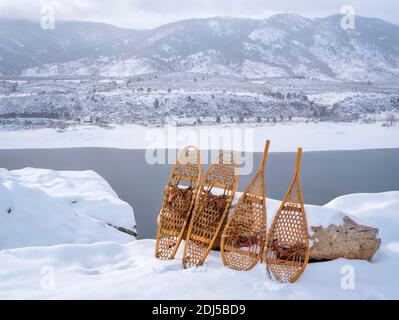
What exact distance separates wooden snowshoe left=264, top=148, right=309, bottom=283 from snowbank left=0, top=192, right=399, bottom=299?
0.09m

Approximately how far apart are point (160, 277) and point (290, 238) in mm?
1042

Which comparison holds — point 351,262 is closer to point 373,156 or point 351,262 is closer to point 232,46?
point 373,156

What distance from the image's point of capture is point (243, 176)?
559 inches

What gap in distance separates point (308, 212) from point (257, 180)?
49 centimetres

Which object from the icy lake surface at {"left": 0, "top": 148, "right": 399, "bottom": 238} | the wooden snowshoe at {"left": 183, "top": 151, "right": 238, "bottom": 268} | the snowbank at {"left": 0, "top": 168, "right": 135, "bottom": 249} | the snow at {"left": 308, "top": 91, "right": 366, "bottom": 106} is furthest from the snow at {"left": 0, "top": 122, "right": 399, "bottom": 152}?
the wooden snowshoe at {"left": 183, "top": 151, "right": 238, "bottom": 268}

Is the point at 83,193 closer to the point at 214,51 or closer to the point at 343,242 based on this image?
the point at 343,242

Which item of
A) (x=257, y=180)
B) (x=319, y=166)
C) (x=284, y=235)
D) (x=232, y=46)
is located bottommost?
(x=319, y=166)

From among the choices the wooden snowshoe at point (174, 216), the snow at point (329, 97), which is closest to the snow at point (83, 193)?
the wooden snowshoe at point (174, 216)

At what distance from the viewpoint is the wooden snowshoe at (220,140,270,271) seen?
3.13 m

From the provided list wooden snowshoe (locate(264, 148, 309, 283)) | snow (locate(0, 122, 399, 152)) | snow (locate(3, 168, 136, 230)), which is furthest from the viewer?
snow (locate(0, 122, 399, 152))

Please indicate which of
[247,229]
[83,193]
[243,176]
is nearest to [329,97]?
[243,176]

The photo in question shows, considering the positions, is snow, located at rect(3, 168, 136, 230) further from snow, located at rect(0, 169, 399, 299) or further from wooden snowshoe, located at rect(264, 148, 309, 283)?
wooden snowshoe, located at rect(264, 148, 309, 283)

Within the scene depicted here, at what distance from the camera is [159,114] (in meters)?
31.9

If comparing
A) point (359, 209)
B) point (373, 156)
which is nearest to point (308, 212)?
point (359, 209)
